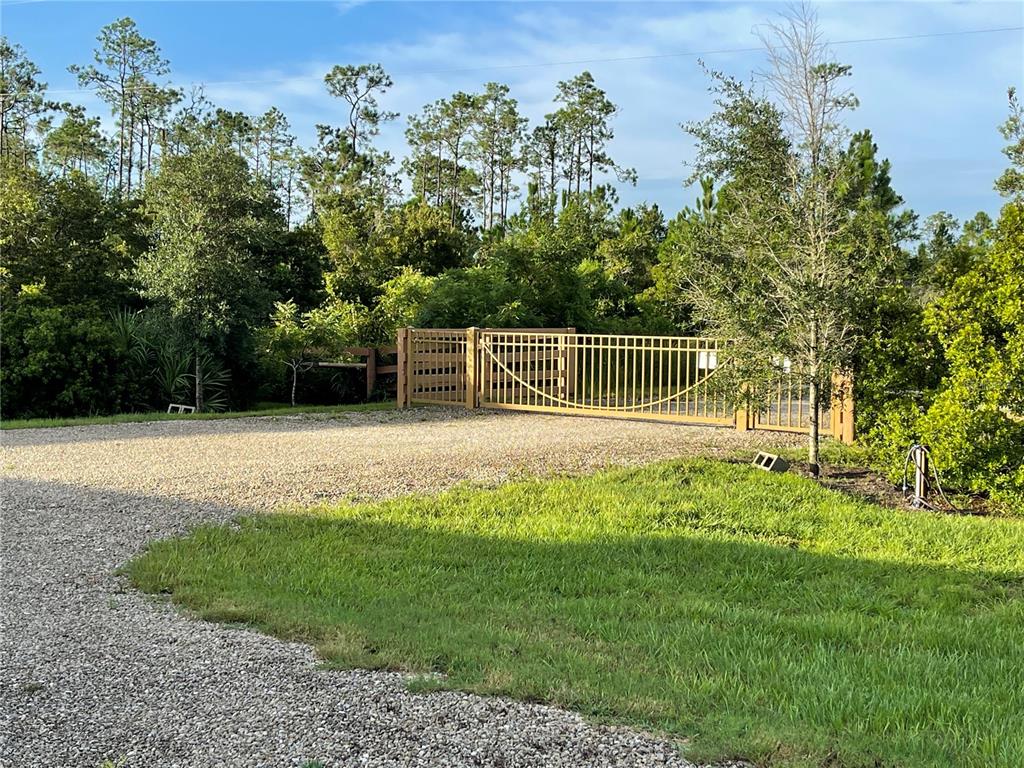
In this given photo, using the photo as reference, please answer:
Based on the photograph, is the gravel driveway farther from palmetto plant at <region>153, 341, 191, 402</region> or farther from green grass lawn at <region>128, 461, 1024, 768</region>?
palmetto plant at <region>153, 341, 191, 402</region>

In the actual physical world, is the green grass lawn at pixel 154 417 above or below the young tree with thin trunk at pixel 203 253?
below

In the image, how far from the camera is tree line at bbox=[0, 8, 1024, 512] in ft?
28.7

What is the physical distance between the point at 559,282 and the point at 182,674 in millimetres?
17218

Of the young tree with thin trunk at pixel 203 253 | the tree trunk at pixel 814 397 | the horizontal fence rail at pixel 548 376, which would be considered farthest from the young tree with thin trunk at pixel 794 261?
the young tree with thin trunk at pixel 203 253

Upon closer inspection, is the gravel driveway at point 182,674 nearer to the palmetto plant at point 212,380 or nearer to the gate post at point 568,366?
the palmetto plant at point 212,380

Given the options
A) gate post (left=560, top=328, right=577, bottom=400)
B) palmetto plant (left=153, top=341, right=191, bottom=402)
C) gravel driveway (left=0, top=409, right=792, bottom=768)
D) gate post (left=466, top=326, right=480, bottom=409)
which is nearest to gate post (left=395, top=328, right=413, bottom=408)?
gate post (left=466, top=326, right=480, bottom=409)

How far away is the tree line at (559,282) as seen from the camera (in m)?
8.75

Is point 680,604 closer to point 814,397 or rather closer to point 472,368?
point 814,397

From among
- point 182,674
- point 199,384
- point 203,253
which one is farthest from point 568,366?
point 182,674

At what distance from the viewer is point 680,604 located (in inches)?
188

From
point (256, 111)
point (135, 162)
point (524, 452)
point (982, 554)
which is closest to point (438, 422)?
point (524, 452)

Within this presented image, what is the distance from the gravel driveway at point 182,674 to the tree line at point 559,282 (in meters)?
3.76

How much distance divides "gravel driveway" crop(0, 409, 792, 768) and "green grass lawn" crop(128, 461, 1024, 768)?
8.3 inches

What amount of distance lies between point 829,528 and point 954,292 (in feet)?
11.0
